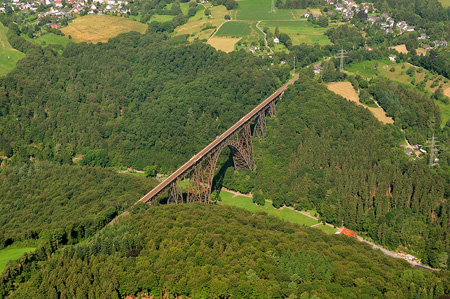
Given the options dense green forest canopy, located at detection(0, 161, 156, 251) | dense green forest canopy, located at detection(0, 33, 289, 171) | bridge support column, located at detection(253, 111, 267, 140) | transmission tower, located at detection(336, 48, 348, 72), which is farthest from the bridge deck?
transmission tower, located at detection(336, 48, 348, 72)

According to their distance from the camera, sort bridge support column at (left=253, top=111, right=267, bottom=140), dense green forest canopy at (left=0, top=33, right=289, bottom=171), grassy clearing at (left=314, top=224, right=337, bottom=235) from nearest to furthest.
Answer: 1. grassy clearing at (left=314, top=224, right=337, bottom=235)
2. bridge support column at (left=253, top=111, right=267, bottom=140)
3. dense green forest canopy at (left=0, top=33, right=289, bottom=171)

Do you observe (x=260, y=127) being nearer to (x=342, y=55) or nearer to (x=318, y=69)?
(x=318, y=69)

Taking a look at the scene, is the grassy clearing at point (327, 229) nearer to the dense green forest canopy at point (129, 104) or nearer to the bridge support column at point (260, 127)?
the bridge support column at point (260, 127)

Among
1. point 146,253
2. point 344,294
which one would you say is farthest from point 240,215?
point 344,294

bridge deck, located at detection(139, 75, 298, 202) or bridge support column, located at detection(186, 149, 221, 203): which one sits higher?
bridge deck, located at detection(139, 75, 298, 202)

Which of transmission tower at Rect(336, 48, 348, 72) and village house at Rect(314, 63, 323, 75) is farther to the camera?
transmission tower at Rect(336, 48, 348, 72)

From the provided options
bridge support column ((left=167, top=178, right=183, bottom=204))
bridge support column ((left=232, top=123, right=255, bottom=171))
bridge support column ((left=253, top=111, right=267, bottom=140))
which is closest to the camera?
bridge support column ((left=167, top=178, right=183, bottom=204))

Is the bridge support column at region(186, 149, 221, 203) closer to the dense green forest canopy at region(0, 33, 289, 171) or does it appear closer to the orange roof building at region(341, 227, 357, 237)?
the dense green forest canopy at region(0, 33, 289, 171)
